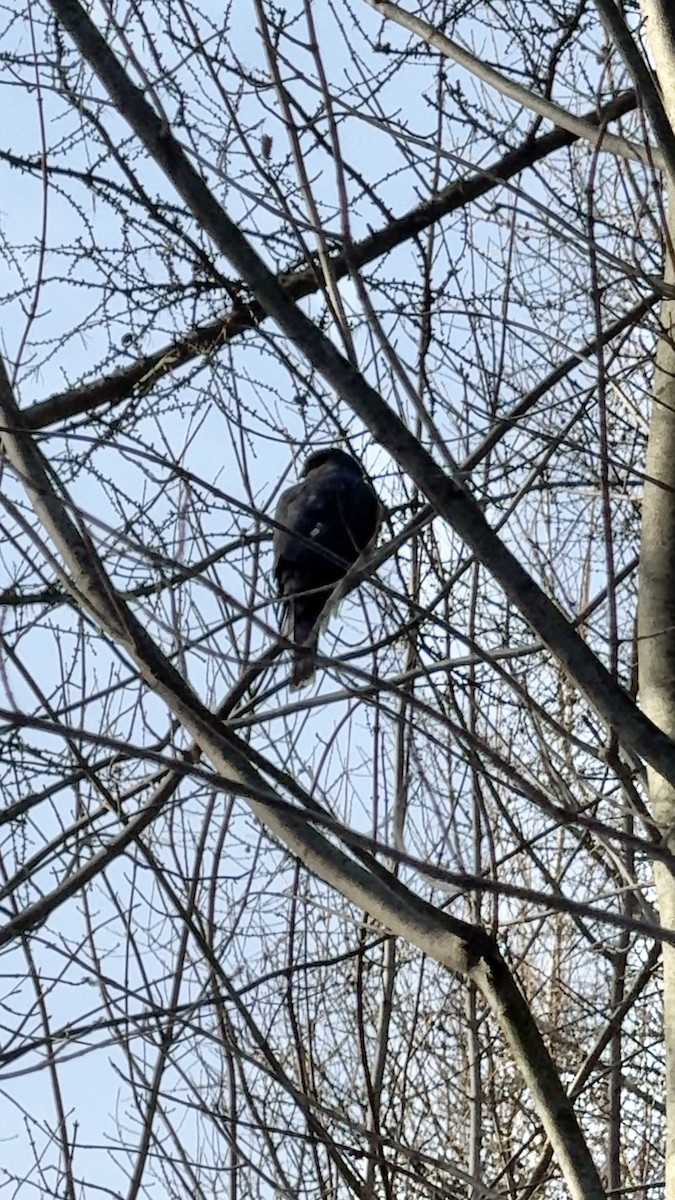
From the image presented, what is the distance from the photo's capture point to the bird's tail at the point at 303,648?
177 centimetres

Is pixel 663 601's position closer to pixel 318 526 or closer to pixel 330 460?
pixel 318 526

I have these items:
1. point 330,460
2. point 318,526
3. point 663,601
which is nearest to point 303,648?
point 663,601

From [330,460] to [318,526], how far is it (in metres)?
0.35

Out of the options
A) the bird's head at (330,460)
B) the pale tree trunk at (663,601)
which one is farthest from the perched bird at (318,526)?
the pale tree trunk at (663,601)

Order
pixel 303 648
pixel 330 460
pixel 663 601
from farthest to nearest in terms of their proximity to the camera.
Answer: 1. pixel 330 460
2. pixel 663 601
3. pixel 303 648

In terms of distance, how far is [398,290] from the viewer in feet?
12.5

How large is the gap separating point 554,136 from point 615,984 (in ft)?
8.22

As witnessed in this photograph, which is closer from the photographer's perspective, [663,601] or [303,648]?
[303,648]

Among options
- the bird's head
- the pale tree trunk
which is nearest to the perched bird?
the bird's head

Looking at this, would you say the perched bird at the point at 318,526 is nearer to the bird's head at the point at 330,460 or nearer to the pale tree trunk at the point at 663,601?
the bird's head at the point at 330,460

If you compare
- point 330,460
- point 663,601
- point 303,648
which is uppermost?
point 330,460

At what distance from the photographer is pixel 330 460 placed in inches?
168

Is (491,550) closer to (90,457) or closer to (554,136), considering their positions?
(90,457)

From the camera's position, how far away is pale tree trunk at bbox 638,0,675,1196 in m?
2.10
